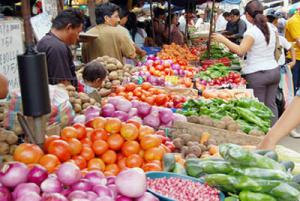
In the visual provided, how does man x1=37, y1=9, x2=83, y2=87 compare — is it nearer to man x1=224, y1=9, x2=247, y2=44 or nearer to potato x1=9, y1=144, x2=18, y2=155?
potato x1=9, y1=144, x2=18, y2=155

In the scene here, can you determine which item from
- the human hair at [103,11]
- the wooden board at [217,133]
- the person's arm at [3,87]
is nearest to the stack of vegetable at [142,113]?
the wooden board at [217,133]

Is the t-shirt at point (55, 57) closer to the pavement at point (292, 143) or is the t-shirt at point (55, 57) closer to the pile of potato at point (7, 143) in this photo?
the pile of potato at point (7, 143)

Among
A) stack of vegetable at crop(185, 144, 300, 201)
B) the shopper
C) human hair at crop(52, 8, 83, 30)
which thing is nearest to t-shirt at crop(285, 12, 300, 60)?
the shopper

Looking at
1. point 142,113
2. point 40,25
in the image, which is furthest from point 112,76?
point 142,113

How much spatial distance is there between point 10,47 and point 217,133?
209 centimetres

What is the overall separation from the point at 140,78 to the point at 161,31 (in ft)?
20.3

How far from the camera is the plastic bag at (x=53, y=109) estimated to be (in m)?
3.10

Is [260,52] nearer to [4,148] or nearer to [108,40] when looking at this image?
[108,40]

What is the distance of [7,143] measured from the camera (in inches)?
118

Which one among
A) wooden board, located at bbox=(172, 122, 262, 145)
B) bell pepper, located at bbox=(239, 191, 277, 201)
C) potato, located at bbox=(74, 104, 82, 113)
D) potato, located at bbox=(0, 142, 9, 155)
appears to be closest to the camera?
bell pepper, located at bbox=(239, 191, 277, 201)

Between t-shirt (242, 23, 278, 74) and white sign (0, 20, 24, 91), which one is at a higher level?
white sign (0, 20, 24, 91)

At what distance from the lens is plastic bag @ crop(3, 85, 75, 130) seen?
3.10 metres

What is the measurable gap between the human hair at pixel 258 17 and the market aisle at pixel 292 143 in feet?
6.02

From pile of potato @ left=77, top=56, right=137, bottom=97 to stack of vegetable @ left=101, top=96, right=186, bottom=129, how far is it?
1279mm
